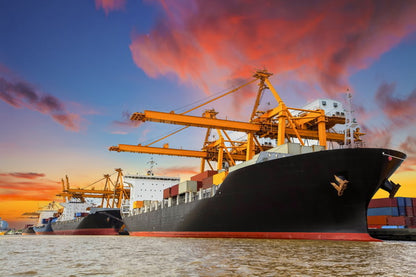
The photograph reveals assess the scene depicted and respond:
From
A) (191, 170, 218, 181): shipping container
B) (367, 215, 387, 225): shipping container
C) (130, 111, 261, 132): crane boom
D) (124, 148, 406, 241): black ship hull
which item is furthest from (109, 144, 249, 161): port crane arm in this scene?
(124, 148, 406, 241): black ship hull

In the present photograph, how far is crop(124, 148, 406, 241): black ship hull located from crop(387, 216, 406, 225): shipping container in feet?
28.2

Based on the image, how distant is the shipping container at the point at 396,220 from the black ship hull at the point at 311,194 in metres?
8.60

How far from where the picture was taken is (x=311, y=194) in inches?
635

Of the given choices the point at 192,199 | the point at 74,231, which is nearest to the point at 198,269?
the point at 192,199

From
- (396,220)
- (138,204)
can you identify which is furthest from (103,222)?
(396,220)

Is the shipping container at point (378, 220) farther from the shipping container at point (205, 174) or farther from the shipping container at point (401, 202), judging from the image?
the shipping container at point (205, 174)

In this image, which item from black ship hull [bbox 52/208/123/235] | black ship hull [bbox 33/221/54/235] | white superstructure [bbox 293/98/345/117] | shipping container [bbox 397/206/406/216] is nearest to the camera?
shipping container [bbox 397/206/406/216]

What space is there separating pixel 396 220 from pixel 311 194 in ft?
38.9

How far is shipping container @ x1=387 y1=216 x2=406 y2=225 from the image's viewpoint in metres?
23.5

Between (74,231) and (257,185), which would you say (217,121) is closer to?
(257,185)

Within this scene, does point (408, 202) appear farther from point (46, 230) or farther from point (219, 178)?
point (46, 230)

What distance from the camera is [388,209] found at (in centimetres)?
2430

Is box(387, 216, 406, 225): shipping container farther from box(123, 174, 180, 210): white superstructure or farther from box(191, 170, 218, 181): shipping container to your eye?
box(123, 174, 180, 210): white superstructure

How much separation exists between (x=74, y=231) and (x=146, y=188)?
1686 cm
